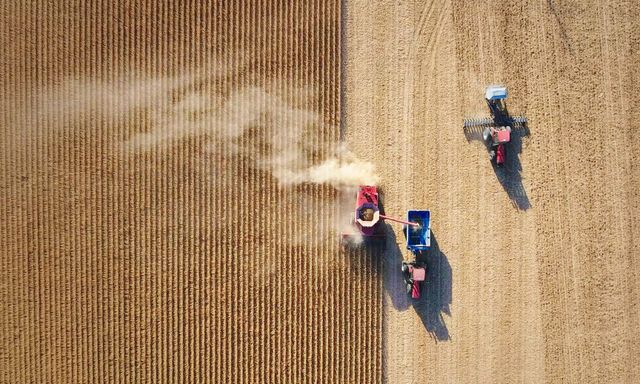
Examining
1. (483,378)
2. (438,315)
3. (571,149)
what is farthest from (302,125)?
(483,378)

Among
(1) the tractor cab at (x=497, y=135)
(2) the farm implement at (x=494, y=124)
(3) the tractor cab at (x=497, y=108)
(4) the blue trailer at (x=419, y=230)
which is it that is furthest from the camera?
(3) the tractor cab at (x=497, y=108)

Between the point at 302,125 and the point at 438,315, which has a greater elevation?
the point at 302,125

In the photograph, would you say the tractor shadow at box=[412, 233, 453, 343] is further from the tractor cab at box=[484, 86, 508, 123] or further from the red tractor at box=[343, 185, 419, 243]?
the tractor cab at box=[484, 86, 508, 123]

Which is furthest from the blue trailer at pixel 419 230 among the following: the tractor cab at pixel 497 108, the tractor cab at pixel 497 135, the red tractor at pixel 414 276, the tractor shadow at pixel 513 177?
the tractor cab at pixel 497 108

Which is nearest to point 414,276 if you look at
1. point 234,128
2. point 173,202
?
point 234,128

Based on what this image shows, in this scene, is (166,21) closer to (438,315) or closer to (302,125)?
(302,125)

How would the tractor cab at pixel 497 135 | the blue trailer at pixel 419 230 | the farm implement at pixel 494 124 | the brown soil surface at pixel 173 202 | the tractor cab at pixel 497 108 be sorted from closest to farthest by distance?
the blue trailer at pixel 419 230 < the tractor cab at pixel 497 135 < the brown soil surface at pixel 173 202 < the farm implement at pixel 494 124 < the tractor cab at pixel 497 108

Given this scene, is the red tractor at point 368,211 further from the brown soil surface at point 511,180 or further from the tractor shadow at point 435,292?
the tractor shadow at point 435,292
